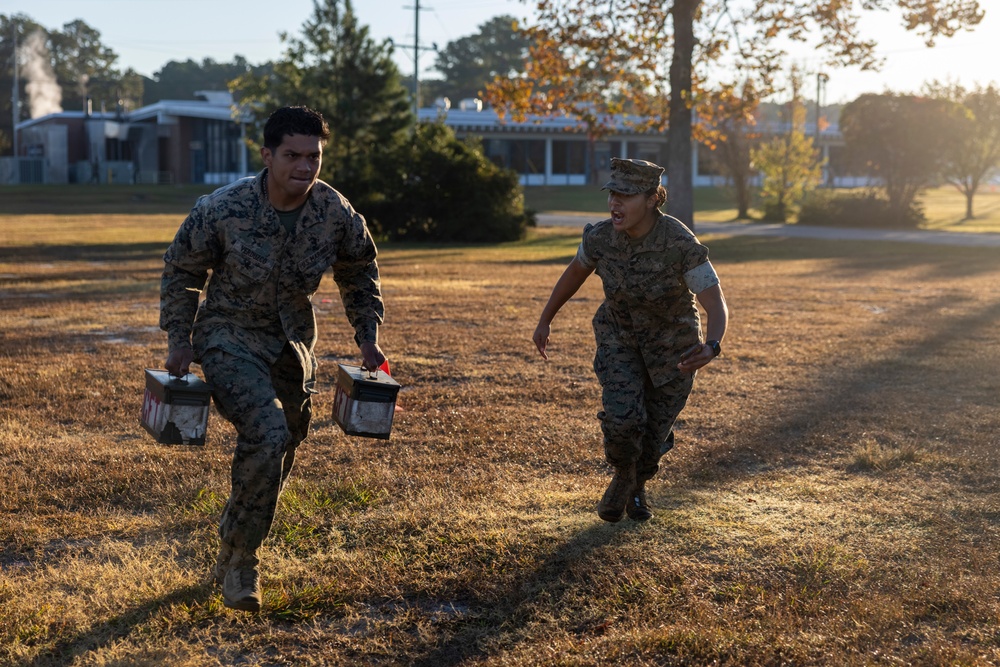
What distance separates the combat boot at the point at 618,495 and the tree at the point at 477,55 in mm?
105660

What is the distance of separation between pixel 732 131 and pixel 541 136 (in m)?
24.1

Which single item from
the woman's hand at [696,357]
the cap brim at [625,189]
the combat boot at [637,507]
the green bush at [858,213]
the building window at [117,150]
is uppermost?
the building window at [117,150]

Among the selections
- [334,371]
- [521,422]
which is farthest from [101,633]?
[334,371]

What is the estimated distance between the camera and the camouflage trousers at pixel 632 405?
529 cm

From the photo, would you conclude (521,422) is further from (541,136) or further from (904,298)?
(541,136)

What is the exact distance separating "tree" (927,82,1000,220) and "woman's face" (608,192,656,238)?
37203 millimetres

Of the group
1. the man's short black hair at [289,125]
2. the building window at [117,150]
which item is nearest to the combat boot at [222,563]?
the man's short black hair at [289,125]

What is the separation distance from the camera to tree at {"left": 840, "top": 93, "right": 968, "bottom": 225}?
38.7 meters

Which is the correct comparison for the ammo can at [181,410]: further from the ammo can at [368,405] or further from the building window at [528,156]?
the building window at [528,156]

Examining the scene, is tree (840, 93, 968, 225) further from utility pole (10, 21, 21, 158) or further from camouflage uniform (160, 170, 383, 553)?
utility pole (10, 21, 21, 158)

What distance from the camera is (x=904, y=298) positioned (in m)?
16.5

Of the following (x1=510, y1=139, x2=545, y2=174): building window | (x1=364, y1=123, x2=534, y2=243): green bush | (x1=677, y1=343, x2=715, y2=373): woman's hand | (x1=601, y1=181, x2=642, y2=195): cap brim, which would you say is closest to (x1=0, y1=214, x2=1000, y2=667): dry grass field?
(x1=677, y1=343, x2=715, y2=373): woman's hand

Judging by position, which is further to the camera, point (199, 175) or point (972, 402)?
point (199, 175)

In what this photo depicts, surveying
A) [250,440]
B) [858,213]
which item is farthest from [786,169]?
[250,440]
